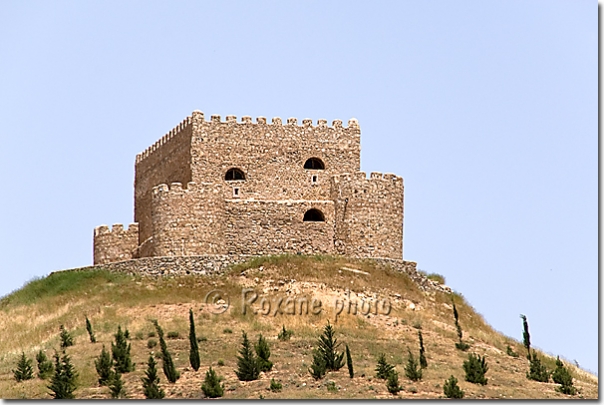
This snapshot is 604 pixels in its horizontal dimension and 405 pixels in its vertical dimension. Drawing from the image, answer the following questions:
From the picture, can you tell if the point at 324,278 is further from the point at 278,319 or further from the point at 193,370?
the point at 193,370

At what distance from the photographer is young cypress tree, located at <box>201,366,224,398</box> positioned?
39219 mm

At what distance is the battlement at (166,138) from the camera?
55.6m

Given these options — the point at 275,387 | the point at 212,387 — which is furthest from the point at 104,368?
the point at 275,387

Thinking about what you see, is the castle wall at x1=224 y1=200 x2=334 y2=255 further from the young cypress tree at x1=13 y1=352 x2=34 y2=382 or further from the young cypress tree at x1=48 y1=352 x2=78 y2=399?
the young cypress tree at x1=48 y1=352 x2=78 y2=399

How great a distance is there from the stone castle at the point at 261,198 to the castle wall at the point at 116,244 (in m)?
0.04

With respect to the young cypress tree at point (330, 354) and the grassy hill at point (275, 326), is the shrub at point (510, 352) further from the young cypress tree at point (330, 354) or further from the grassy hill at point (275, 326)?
the young cypress tree at point (330, 354)

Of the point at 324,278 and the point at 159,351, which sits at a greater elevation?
the point at 324,278

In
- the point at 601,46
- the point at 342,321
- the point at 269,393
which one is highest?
the point at 601,46

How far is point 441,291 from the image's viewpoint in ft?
172

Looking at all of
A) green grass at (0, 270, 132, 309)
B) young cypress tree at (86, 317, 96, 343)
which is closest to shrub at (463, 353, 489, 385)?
young cypress tree at (86, 317, 96, 343)

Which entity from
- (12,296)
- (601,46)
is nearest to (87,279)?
(12,296)

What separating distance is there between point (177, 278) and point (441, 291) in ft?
32.1

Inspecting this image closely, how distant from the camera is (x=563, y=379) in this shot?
43.8 metres

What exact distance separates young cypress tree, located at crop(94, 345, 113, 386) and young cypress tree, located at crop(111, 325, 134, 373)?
357 mm
